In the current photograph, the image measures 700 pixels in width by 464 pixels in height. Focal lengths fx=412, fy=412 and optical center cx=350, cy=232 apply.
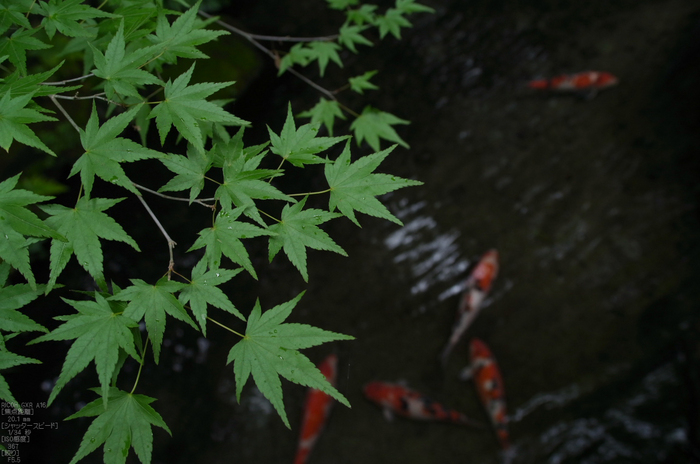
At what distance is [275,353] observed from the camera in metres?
1.68

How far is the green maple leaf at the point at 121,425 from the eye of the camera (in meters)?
1.63

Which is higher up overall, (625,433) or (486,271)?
(486,271)

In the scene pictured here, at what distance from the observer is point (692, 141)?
4.88 m

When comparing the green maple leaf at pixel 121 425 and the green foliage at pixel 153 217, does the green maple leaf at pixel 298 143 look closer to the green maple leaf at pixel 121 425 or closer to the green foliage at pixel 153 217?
the green foliage at pixel 153 217

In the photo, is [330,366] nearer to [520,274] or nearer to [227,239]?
[520,274]

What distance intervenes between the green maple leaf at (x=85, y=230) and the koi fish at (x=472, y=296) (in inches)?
138

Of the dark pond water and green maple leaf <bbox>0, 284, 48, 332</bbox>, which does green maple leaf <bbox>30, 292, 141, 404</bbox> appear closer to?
green maple leaf <bbox>0, 284, 48, 332</bbox>

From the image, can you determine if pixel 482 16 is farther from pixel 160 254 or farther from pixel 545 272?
pixel 160 254

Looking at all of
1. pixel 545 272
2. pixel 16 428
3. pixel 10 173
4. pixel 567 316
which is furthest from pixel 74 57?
pixel 567 316

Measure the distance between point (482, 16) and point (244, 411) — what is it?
20.9ft

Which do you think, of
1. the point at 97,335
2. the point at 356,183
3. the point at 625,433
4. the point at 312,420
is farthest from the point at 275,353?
the point at 625,433

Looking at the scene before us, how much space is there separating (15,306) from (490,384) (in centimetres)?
380

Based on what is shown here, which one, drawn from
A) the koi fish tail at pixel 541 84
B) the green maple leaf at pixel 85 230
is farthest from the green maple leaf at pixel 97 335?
the koi fish tail at pixel 541 84

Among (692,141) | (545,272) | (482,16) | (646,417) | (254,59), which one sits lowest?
(646,417)
